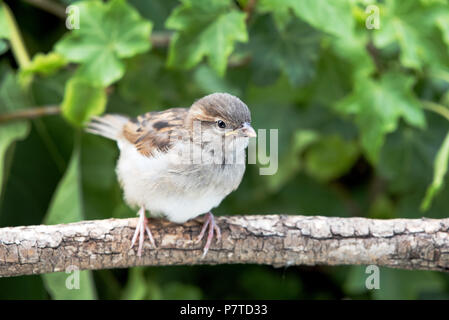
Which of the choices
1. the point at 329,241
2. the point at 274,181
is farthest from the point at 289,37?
the point at 329,241

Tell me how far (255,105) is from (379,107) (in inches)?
29.2

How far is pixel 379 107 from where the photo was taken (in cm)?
276

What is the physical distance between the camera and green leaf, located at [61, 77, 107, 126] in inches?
114

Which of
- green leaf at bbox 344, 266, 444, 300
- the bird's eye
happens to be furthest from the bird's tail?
green leaf at bbox 344, 266, 444, 300

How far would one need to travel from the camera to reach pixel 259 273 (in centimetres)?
347

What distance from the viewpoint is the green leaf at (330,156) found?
3.40m

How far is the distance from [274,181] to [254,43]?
81 cm

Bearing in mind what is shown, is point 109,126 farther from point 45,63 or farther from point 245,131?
point 245,131

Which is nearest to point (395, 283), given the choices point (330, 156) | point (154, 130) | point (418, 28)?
point (330, 156)

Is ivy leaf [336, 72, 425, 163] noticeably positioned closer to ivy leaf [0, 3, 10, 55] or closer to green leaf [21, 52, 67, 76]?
green leaf [21, 52, 67, 76]

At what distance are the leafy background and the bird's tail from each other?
2.2 inches

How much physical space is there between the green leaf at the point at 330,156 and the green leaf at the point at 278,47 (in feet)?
2.08

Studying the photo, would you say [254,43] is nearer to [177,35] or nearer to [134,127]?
[177,35]

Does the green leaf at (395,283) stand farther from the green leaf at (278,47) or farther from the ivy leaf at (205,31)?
the ivy leaf at (205,31)
